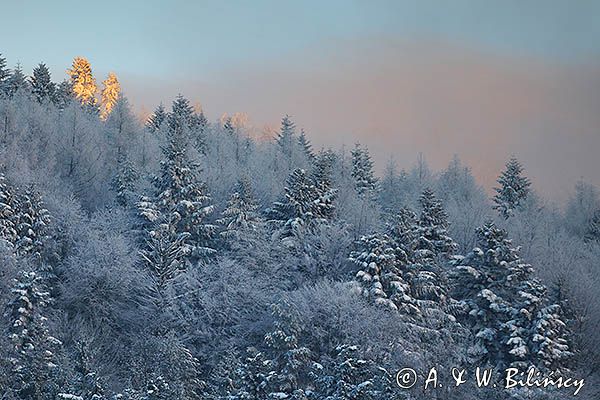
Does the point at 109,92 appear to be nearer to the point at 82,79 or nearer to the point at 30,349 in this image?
the point at 82,79

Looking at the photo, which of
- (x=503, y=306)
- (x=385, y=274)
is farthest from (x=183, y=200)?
(x=503, y=306)

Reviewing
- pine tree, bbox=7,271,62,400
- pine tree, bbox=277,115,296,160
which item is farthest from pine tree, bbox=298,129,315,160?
pine tree, bbox=7,271,62,400

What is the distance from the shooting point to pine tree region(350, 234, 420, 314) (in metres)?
31.3

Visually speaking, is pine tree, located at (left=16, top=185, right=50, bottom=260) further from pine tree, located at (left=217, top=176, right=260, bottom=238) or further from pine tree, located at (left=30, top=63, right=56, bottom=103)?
pine tree, located at (left=30, top=63, right=56, bottom=103)

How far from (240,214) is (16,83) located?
4580 centimetres

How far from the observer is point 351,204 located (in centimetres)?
5078

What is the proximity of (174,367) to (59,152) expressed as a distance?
38590 millimetres

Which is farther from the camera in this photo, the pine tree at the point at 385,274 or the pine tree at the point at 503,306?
the pine tree at the point at 385,274

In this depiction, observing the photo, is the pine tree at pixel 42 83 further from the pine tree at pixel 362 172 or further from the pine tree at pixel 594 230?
the pine tree at pixel 594 230

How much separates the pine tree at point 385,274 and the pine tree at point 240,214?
9.61 metres

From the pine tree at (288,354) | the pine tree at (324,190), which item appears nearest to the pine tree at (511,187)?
the pine tree at (324,190)

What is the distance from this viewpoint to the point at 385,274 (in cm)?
3225

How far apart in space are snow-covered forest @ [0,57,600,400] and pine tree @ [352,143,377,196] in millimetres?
15383

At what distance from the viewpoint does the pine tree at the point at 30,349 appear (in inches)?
848
